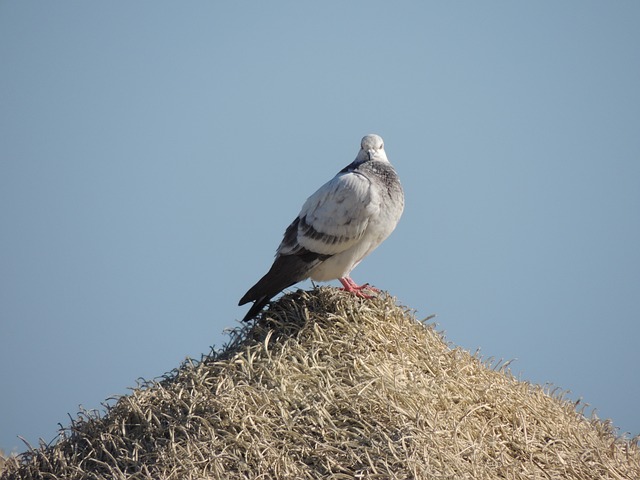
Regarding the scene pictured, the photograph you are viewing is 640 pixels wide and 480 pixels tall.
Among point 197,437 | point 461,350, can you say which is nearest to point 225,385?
point 197,437

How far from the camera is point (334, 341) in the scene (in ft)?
15.7

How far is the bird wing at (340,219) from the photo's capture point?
571cm

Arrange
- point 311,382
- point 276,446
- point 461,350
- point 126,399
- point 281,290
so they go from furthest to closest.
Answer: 1. point 281,290
2. point 461,350
3. point 126,399
4. point 311,382
5. point 276,446

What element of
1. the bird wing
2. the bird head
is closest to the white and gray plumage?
the bird wing

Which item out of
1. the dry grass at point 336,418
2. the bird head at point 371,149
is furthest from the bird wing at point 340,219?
the dry grass at point 336,418

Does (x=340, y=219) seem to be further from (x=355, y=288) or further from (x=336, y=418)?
(x=336, y=418)

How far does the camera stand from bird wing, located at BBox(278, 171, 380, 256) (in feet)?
18.7

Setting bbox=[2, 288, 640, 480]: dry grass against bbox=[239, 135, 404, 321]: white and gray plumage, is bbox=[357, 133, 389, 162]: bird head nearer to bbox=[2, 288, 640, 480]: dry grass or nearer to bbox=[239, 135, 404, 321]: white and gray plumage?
bbox=[239, 135, 404, 321]: white and gray plumage

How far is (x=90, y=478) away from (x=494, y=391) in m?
2.28

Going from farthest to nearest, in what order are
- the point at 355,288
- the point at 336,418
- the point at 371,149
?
the point at 371,149, the point at 355,288, the point at 336,418

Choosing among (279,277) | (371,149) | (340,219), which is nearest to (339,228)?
(340,219)

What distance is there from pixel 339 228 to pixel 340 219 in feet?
0.20

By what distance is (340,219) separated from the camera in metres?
5.73

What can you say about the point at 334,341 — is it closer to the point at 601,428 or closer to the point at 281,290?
the point at 281,290
